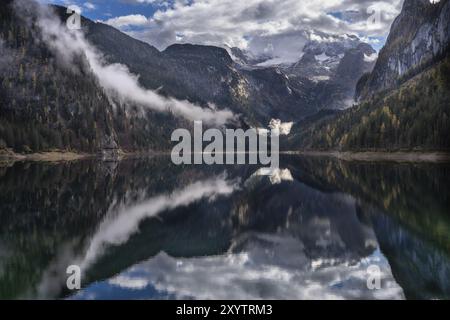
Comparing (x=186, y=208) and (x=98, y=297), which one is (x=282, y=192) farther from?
(x=98, y=297)

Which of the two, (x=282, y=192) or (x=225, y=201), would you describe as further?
(x=282, y=192)

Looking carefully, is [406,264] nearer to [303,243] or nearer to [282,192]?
[303,243]

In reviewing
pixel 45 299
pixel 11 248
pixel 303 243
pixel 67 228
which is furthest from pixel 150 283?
pixel 67 228

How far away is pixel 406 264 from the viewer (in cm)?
3275

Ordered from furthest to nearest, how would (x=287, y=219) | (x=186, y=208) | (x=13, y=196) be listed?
(x=13, y=196) < (x=186, y=208) < (x=287, y=219)

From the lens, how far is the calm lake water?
1099 inches

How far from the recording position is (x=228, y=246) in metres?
41.1

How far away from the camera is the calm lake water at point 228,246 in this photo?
27922mm

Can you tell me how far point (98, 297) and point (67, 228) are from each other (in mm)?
22488

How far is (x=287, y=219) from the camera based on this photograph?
56125 millimetres

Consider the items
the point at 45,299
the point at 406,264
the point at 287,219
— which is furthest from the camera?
the point at 287,219

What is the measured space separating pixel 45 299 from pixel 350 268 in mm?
19542
